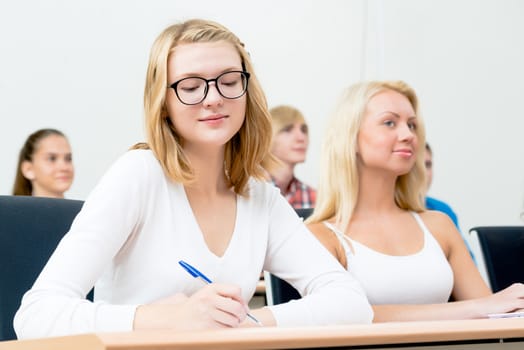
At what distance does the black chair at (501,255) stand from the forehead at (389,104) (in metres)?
0.37

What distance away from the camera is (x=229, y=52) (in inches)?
62.1

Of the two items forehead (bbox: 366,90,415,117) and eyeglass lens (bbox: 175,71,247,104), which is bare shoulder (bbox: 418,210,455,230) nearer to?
forehead (bbox: 366,90,415,117)

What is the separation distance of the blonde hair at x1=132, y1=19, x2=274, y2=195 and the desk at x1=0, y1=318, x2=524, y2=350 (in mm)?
636

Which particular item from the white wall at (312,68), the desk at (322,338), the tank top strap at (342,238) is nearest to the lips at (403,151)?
the tank top strap at (342,238)

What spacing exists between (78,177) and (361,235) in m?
2.77

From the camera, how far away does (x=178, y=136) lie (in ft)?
5.27

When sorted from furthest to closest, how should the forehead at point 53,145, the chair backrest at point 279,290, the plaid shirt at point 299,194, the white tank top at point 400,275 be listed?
the plaid shirt at point 299,194 → the forehead at point 53,145 → the white tank top at point 400,275 → the chair backrest at point 279,290

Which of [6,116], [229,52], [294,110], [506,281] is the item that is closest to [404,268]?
[506,281]

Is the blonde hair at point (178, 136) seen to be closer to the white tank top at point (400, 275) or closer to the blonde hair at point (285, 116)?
the white tank top at point (400, 275)

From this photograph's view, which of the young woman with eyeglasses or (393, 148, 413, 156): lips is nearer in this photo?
the young woman with eyeglasses

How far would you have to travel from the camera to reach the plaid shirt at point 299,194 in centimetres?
439

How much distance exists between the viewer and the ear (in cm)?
382

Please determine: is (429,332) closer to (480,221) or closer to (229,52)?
(229,52)

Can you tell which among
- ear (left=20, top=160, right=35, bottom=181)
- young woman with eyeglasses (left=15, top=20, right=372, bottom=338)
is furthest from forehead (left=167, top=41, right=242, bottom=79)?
ear (left=20, top=160, right=35, bottom=181)
